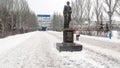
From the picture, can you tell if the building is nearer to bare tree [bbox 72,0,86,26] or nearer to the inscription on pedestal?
bare tree [bbox 72,0,86,26]

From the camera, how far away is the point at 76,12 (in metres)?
75.7

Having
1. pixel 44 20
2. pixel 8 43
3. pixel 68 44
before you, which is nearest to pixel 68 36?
pixel 68 44

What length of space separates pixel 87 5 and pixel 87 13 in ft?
8.15

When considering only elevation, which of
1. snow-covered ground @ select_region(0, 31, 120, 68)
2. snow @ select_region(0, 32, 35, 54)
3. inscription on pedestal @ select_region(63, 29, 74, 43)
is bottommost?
snow @ select_region(0, 32, 35, 54)

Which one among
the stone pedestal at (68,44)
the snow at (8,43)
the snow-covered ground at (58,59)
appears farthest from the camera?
the snow at (8,43)

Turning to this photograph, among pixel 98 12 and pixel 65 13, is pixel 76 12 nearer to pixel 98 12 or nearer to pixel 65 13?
pixel 98 12

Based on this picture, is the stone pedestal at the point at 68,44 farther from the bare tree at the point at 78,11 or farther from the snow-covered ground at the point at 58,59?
the bare tree at the point at 78,11

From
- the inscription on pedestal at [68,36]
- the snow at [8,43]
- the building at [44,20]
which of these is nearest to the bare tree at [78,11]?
the snow at [8,43]

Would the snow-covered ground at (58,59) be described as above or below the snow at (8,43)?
above

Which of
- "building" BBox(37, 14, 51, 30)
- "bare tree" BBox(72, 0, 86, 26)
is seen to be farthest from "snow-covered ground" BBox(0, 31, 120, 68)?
"building" BBox(37, 14, 51, 30)

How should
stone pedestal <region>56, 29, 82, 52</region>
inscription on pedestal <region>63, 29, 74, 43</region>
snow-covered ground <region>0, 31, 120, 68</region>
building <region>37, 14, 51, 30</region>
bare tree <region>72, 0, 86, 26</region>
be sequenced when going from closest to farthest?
snow-covered ground <region>0, 31, 120, 68</region>, stone pedestal <region>56, 29, 82, 52</region>, inscription on pedestal <region>63, 29, 74, 43</region>, bare tree <region>72, 0, 86, 26</region>, building <region>37, 14, 51, 30</region>

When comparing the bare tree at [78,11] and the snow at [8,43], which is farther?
the bare tree at [78,11]

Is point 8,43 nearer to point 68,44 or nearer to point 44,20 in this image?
point 68,44

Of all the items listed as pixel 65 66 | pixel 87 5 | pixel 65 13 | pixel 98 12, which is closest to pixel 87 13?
pixel 87 5
